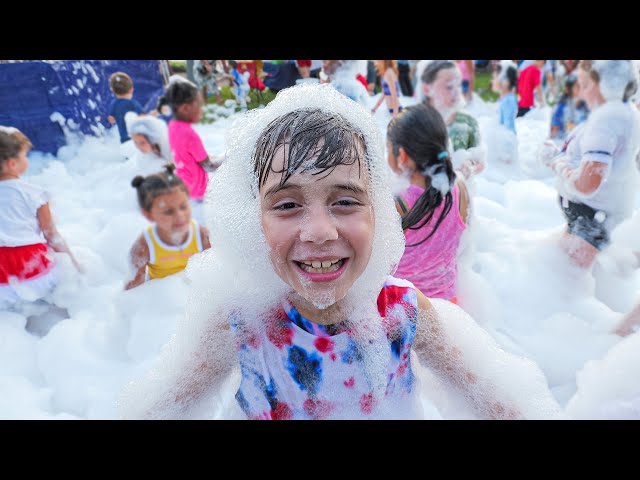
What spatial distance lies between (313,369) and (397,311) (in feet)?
0.83

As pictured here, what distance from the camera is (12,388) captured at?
2.36 meters

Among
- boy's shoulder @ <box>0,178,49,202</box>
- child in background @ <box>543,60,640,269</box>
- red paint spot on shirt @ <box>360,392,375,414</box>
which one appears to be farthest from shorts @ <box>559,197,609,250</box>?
boy's shoulder @ <box>0,178,49,202</box>

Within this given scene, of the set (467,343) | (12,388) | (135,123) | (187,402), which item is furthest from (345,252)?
(135,123)

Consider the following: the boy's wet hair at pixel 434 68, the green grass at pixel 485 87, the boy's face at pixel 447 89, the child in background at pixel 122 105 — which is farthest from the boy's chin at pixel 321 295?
the green grass at pixel 485 87

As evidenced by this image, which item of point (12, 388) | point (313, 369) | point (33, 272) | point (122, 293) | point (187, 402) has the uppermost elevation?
point (313, 369)

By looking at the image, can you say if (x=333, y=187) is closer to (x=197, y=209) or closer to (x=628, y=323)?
(x=628, y=323)

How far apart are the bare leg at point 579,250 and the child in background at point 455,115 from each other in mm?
780

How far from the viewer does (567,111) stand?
4.73 m

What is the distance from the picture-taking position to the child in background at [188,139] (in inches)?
129

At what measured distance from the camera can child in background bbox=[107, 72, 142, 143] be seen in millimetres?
3842

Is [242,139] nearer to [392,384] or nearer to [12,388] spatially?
[392,384]

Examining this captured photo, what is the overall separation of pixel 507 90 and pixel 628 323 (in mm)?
3474

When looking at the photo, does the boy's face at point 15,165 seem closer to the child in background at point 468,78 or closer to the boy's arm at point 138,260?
the boy's arm at point 138,260

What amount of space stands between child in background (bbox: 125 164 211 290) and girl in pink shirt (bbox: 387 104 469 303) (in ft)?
4.54
